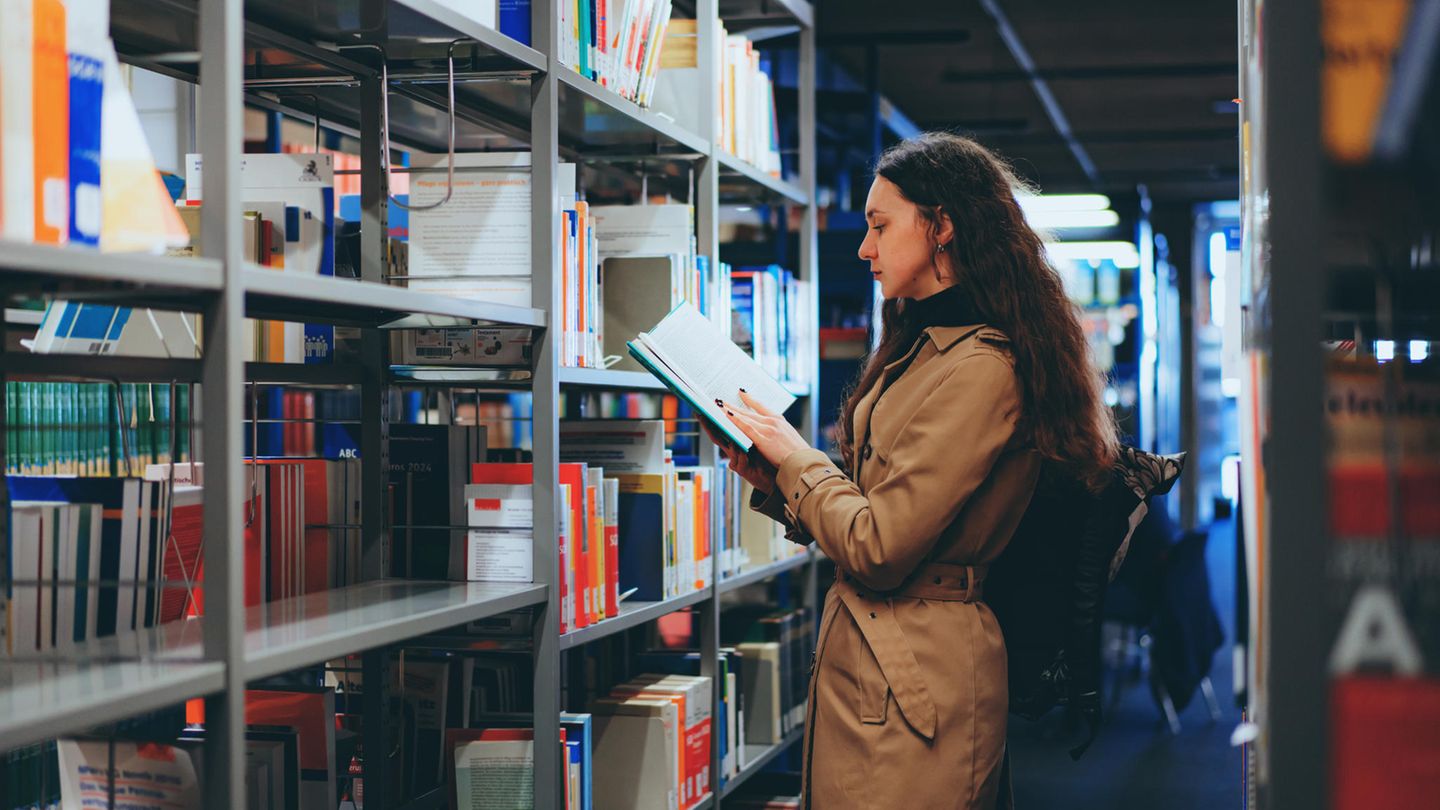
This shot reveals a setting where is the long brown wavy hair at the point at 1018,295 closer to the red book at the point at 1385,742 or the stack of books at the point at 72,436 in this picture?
the red book at the point at 1385,742

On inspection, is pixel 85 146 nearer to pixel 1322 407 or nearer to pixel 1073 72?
pixel 1322 407

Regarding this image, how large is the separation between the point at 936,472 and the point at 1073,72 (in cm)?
743

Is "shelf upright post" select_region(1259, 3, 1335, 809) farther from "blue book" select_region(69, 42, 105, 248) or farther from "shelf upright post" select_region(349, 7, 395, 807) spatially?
"shelf upright post" select_region(349, 7, 395, 807)

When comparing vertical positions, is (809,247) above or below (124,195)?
above

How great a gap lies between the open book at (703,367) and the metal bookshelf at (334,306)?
218 mm

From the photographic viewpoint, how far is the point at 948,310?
2.29 metres

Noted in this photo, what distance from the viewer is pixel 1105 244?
964cm

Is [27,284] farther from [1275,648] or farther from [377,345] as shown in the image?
[1275,648]

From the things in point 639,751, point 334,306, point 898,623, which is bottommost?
point 639,751

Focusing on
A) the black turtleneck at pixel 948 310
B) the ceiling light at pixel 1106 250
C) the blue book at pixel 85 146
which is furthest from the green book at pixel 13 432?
the ceiling light at pixel 1106 250

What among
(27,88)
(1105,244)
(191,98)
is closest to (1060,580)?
(27,88)

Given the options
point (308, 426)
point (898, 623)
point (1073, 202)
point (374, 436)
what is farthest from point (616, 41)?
point (1073, 202)

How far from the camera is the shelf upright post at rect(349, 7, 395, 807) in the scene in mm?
2498

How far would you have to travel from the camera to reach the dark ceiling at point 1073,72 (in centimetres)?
757
